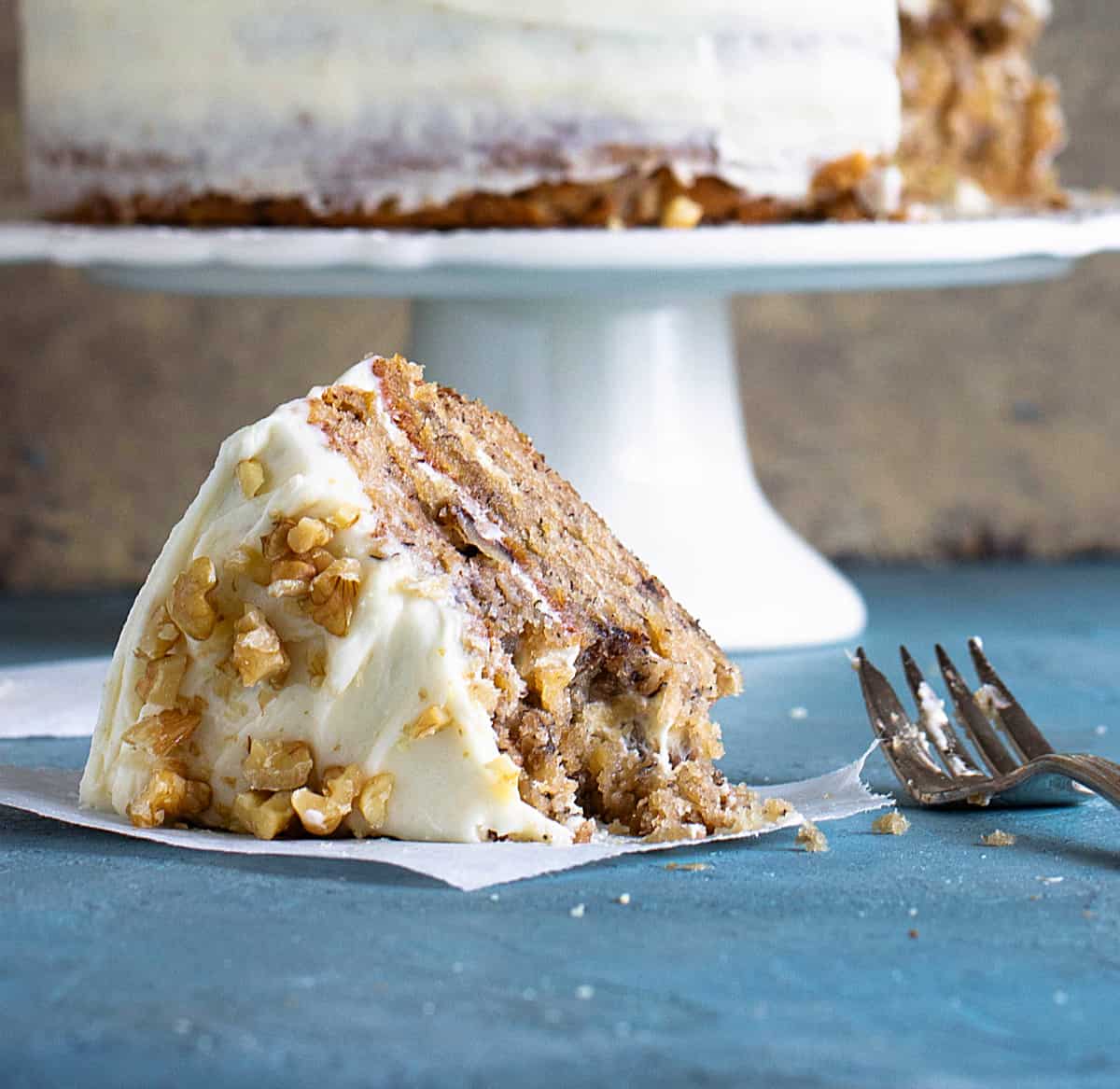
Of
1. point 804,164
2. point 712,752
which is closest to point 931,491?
point 804,164

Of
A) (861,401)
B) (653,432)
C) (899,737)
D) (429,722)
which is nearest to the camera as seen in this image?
(429,722)

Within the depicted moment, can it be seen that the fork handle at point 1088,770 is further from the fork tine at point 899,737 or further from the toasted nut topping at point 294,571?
the toasted nut topping at point 294,571

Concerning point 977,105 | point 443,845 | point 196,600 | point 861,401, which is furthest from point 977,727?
point 861,401

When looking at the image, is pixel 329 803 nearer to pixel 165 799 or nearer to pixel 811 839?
pixel 165 799

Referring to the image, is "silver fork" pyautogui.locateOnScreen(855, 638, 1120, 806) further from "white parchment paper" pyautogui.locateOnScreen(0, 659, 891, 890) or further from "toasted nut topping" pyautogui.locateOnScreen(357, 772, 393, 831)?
"toasted nut topping" pyautogui.locateOnScreen(357, 772, 393, 831)

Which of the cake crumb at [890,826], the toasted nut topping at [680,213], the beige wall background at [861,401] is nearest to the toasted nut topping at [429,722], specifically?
the cake crumb at [890,826]

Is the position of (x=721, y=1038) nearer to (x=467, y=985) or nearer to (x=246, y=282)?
(x=467, y=985)
